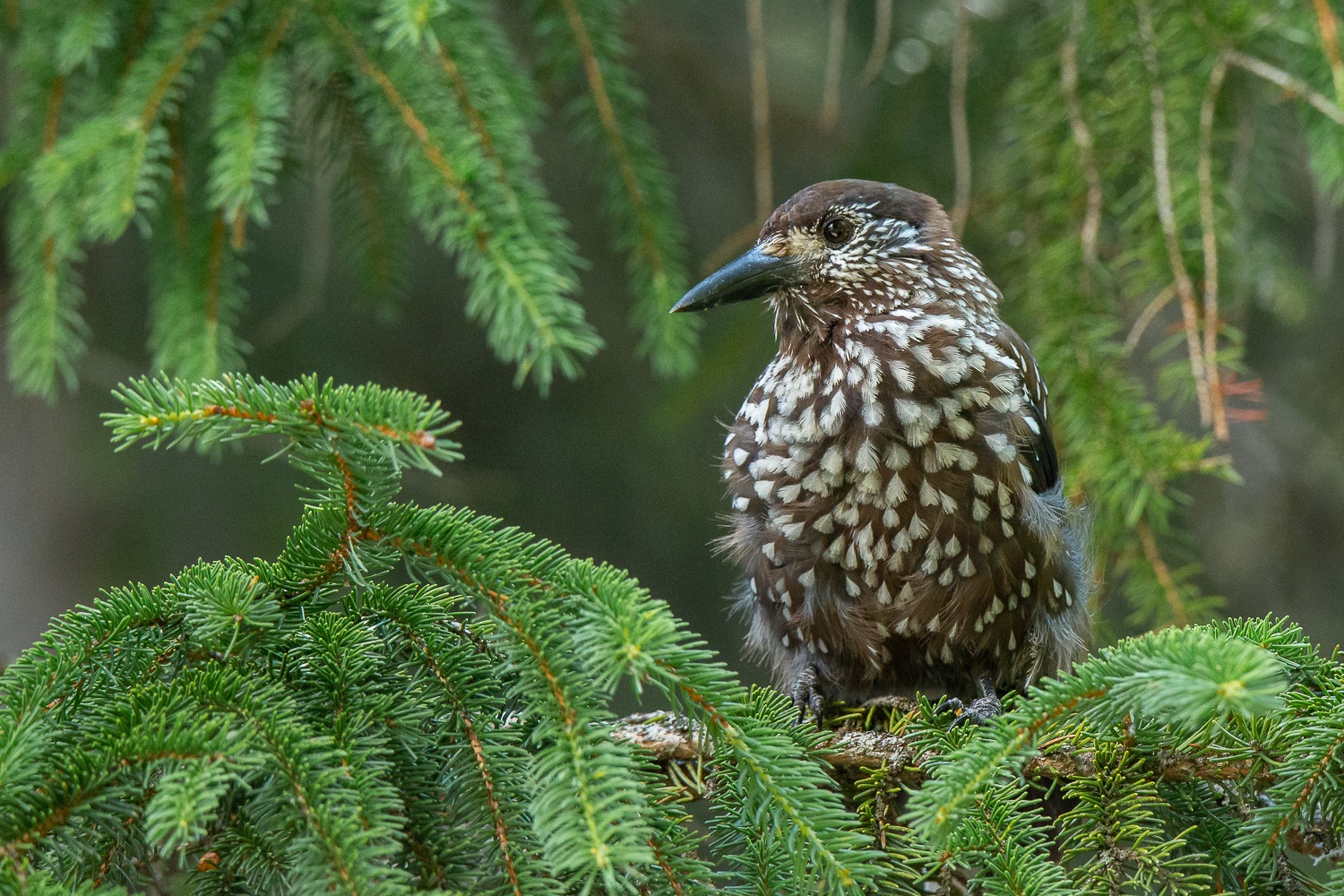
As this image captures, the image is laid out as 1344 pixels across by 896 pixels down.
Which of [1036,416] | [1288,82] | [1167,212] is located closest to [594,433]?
[1036,416]

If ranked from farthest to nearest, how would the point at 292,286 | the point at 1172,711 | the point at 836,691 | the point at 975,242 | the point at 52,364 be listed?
the point at 292,286, the point at 975,242, the point at 836,691, the point at 52,364, the point at 1172,711

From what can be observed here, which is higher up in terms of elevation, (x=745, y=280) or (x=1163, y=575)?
(x=745, y=280)

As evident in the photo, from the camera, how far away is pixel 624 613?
4.59 feet

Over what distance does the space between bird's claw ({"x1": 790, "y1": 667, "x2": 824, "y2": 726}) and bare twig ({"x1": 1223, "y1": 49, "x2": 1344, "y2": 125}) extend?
171 centimetres

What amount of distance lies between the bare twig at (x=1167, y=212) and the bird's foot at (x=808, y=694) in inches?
42.1

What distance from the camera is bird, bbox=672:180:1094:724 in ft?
8.05

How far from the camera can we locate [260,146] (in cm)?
235

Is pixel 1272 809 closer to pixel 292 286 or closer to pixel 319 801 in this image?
pixel 319 801

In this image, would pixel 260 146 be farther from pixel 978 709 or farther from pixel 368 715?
pixel 978 709

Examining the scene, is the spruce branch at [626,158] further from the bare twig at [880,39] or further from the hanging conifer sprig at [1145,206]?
the hanging conifer sprig at [1145,206]

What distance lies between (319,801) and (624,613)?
0.41m

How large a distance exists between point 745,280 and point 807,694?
3.32 feet

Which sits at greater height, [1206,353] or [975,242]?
[975,242]

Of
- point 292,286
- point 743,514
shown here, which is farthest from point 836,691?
point 292,286
